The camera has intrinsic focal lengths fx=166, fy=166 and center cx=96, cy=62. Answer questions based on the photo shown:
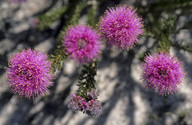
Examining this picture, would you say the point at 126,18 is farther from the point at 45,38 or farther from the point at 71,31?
the point at 45,38

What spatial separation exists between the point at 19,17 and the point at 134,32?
2530 millimetres

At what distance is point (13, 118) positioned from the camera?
3.03 m

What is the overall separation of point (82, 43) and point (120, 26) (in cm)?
40

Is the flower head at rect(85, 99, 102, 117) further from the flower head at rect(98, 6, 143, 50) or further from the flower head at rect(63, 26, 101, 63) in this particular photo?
the flower head at rect(98, 6, 143, 50)

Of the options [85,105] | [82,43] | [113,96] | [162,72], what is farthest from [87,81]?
[113,96]

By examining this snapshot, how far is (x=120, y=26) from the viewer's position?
1598 mm

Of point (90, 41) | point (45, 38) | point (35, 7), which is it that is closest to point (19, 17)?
point (35, 7)

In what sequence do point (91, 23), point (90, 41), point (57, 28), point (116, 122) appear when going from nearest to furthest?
point (90, 41), point (91, 23), point (116, 122), point (57, 28)

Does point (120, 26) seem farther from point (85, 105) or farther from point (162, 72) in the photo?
point (85, 105)

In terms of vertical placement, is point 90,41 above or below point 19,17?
below

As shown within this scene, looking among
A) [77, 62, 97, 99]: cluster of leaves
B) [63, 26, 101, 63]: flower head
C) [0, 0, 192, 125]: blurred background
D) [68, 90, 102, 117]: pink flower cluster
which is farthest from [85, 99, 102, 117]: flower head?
[0, 0, 192, 125]: blurred background

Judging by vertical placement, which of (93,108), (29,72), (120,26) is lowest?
(93,108)

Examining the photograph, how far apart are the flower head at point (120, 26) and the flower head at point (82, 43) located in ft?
0.42

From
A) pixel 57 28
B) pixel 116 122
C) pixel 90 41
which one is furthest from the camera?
pixel 57 28
